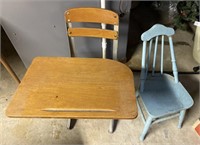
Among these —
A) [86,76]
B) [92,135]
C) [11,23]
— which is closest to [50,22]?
[11,23]

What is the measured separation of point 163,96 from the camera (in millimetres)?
1443

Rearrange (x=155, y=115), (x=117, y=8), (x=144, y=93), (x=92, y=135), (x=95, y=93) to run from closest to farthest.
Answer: (x=95, y=93), (x=155, y=115), (x=144, y=93), (x=92, y=135), (x=117, y=8)

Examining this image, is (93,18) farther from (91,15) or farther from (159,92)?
(159,92)

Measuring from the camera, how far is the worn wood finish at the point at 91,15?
1348 millimetres

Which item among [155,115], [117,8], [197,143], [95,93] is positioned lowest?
[197,143]

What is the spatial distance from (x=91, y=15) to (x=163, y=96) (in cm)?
87

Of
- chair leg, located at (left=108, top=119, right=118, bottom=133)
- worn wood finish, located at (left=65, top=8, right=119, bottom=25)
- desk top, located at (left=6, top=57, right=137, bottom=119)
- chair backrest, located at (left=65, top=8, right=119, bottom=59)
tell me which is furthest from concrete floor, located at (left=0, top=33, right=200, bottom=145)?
worn wood finish, located at (left=65, top=8, right=119, bottom=25)

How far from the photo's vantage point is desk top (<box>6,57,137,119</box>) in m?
0.95

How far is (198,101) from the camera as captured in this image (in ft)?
5.98

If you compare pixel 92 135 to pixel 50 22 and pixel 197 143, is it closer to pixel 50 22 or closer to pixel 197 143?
pixel 197 143

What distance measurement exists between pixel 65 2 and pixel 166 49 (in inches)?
59.6

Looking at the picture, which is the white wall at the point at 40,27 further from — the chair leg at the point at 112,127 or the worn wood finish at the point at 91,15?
the chair leg at the point at 112,127

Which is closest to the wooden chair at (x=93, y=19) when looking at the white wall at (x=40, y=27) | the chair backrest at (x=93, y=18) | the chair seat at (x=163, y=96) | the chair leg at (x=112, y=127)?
the chair backrest at (x=93, y=18)

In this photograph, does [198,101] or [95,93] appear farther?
[198,101]
